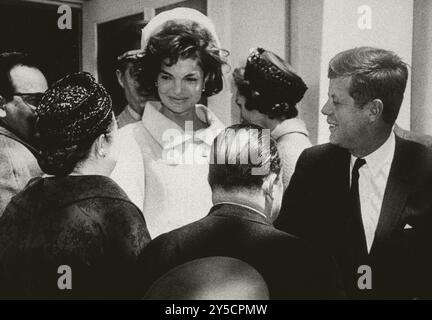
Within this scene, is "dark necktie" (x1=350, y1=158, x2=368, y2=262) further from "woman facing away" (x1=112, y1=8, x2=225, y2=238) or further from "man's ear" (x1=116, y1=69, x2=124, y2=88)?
"man's ear" (x1=116, y1=69, x2=124, y2=88)

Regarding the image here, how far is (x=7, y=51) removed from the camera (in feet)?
5.62

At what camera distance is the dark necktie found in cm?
153

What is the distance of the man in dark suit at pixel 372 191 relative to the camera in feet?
4.89

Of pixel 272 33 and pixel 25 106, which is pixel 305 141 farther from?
pixel 25 106

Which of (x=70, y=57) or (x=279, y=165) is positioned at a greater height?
(x=70, y=57)

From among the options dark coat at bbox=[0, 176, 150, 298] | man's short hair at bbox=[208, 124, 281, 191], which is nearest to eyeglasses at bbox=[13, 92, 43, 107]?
dark coat at bbox=[0, 176, 150, 298]

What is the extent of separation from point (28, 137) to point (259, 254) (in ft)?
2.55

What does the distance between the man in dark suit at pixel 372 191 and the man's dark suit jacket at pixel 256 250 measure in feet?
0.86

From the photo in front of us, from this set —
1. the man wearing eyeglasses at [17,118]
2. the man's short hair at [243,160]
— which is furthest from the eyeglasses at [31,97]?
the man's short hair at [243,160]

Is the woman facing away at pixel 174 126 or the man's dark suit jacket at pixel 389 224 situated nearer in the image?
the man's dark suit jacket at pixel 389 224

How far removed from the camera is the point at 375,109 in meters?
1.50

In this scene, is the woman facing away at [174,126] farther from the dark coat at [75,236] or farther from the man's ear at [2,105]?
the man's ear at [2,105]

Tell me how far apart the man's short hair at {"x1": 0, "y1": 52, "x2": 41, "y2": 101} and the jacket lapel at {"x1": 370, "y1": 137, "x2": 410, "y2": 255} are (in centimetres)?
104
